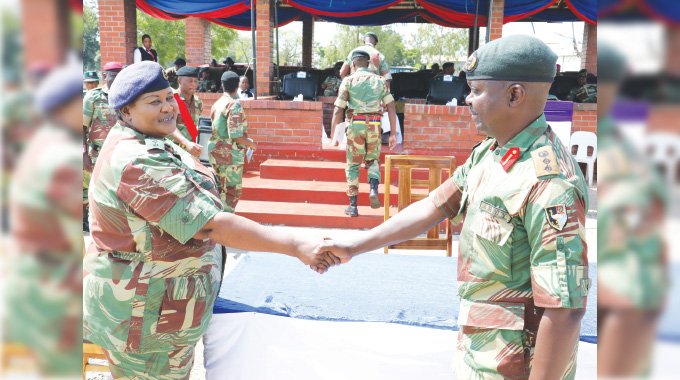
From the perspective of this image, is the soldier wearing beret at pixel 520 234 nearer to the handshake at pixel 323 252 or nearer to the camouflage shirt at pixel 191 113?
the handshake at pixel 323 252

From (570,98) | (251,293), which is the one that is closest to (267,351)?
(251,293)

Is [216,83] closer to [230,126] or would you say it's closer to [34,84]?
[230,126]

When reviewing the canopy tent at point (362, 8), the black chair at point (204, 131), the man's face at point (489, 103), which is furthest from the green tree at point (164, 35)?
the man's face at point (489, 103)

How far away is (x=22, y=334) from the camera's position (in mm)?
469

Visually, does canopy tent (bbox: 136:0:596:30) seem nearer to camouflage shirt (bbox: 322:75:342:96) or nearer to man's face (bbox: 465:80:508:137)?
camouflage shirt (bbox: 322:75:342:96)

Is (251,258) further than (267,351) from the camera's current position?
Yes

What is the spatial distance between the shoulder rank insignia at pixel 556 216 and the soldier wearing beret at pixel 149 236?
44.0 inches

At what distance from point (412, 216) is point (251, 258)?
2.13 m

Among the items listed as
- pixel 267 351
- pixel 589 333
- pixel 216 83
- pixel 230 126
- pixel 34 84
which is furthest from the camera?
pixel 216 83

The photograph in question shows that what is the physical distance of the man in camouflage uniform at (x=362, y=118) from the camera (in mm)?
6707

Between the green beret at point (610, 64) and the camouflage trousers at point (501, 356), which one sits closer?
the green beret at point (610, 64)

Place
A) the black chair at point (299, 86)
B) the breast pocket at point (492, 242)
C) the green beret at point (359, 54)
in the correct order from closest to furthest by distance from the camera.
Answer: the breast pocket at point (492, 242)
the green beret at point (359, 54)
the black chair at point (299, 86)

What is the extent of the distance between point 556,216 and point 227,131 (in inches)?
200

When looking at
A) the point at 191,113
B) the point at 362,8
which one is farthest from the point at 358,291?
the point at 362,8
